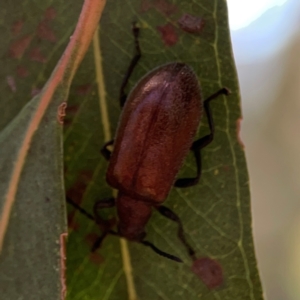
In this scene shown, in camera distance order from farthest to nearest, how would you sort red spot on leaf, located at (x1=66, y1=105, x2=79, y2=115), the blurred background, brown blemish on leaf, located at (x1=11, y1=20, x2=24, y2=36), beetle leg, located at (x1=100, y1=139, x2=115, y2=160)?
1. the blurred background
2. beetle leg, located at (x1=100, y1=139, x2=115, y2=160)
3. red spot on leaf, located at (x1=66, y1=105, x2=79, y2=115)
4. brown blemish on leaf, located at (x1=11, y1=20, x2=24, y2=36)

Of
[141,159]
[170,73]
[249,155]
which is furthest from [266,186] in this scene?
[170,73]

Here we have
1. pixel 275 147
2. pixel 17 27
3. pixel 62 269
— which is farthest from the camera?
pixel 275 147

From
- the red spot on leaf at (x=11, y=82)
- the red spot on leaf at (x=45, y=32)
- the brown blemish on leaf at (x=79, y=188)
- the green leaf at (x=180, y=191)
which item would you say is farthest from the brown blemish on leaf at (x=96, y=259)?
the red spot on leaf at (x=45, y=32)

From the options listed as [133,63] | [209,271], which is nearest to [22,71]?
[133,63]

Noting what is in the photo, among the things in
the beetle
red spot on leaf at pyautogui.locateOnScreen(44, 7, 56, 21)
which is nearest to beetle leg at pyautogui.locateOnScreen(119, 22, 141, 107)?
the beetle

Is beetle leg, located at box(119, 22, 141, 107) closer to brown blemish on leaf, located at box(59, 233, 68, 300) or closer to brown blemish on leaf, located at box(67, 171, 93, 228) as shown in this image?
brown blemish on leaf, located at box(67, 171, 93, 228)

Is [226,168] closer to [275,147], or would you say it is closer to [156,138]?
[156,138]
